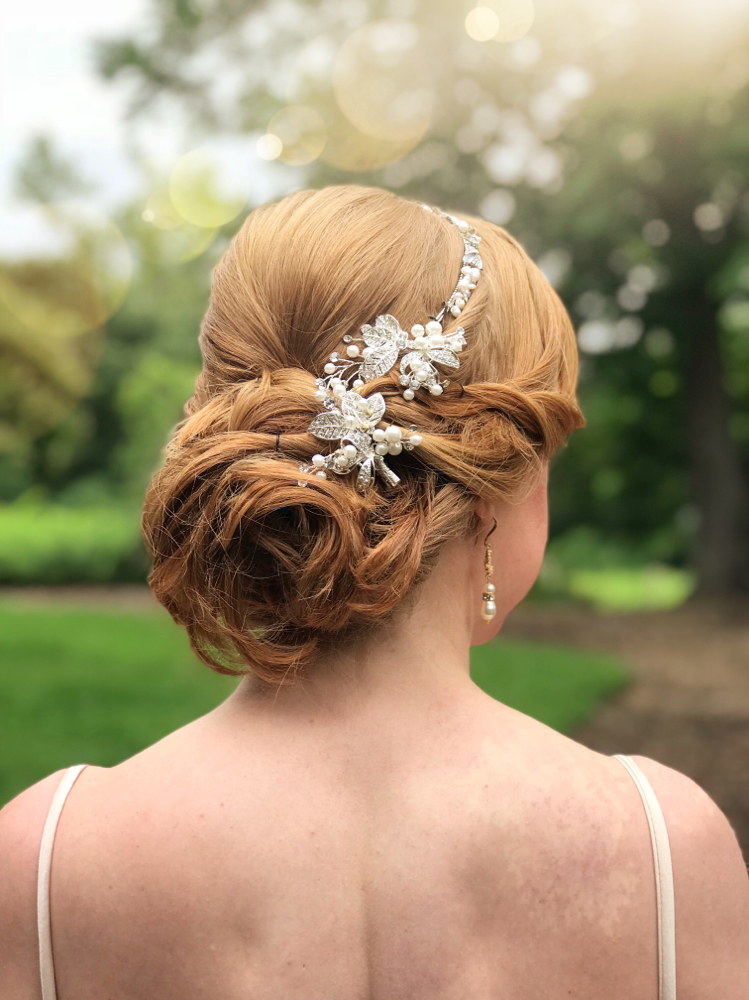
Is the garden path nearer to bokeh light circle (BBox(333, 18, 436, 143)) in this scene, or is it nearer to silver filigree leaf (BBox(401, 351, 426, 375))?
silver filigree leaf (BBox(401, 351, 426, 375))

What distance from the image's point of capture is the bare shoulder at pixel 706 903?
134 centimetres

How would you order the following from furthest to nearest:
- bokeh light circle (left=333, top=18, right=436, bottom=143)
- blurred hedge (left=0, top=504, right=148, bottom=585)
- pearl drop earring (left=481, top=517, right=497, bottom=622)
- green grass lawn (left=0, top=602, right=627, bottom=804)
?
blurred hedge (left=0, top=504, right=148, bottom=585), bokeh light circle (left=333, top=18, right=436, bottom=143), green grass lawn (left=0, top=602, right=627, bottom=804), pearl drop earring (left=481, top=517, right=497, bottom=622)

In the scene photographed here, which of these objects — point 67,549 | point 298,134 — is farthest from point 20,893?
point 67,549

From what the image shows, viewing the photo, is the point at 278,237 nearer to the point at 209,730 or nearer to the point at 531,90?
the point at 209,730

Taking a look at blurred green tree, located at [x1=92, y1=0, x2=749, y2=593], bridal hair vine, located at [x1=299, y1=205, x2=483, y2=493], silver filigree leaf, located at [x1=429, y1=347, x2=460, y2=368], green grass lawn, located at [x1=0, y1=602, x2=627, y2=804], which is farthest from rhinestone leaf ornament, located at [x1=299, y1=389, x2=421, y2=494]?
blurred green tree, located at [x1=92, y1=0, x2=749, y2=593]

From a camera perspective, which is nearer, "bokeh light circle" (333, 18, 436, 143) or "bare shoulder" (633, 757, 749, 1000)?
"bare shoulder" (633, 757, 749, 1000)

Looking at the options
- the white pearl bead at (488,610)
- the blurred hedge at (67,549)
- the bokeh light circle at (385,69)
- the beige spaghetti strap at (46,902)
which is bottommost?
the blurred hedge at (67,549)

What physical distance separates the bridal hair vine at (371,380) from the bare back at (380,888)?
442mm

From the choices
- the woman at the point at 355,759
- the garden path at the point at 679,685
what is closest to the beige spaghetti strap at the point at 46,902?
the woman at the point at 355,759

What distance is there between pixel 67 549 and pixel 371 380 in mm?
16095

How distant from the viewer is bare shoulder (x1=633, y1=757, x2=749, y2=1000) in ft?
4.41

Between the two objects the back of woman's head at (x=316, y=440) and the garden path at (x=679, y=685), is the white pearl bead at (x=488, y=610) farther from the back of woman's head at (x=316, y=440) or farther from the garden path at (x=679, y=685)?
the garden path at (x=679, y=685)

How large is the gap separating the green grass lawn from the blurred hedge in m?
5.24

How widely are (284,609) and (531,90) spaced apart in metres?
11.7
